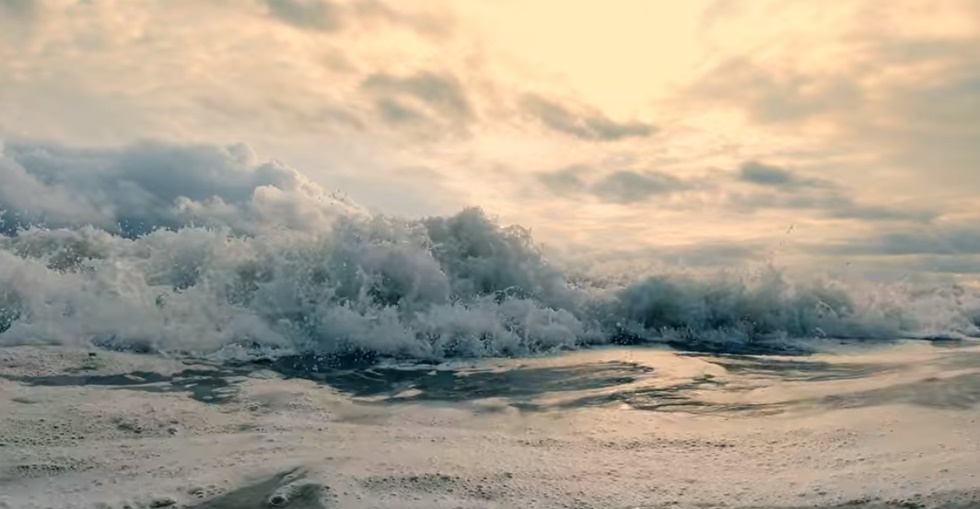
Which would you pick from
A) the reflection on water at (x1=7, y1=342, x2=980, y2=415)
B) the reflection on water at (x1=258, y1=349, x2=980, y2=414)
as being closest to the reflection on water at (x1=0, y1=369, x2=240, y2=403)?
the reflection on water at (x1=7, y1=342, x2=980, y2=415)

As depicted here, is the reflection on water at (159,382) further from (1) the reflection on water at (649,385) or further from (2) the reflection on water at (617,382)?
(1) the reflection on water at (649,385)

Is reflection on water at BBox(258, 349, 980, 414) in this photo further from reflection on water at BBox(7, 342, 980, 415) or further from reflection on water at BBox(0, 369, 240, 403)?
reflection on water at BBox(0, 369, 240, 403)

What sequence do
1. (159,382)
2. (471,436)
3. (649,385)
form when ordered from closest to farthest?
(471,436), (159,382), (649,385)

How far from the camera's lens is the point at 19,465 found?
4.46 m

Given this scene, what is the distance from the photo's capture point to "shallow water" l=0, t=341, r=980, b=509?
4133 mm

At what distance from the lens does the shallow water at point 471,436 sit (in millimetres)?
4133

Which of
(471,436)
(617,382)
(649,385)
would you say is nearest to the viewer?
(471,436)

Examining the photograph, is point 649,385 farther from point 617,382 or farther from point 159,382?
point 159,382

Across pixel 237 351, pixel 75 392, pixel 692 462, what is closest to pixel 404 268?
pixel 237 351

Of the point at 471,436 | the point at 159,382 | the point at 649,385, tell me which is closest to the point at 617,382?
the point at 649,385

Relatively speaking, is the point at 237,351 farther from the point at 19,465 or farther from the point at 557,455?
the point at 557,455

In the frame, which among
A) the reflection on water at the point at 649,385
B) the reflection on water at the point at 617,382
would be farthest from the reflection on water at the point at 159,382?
the reflection on water at the point at 649,385

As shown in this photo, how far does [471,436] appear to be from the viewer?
553 cm

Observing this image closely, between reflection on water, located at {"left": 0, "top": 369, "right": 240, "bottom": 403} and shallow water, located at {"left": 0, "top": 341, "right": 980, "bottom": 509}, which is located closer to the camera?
shallow water, located at {"left": 0, "top": 341, "right": 980, "bottom": 509}
